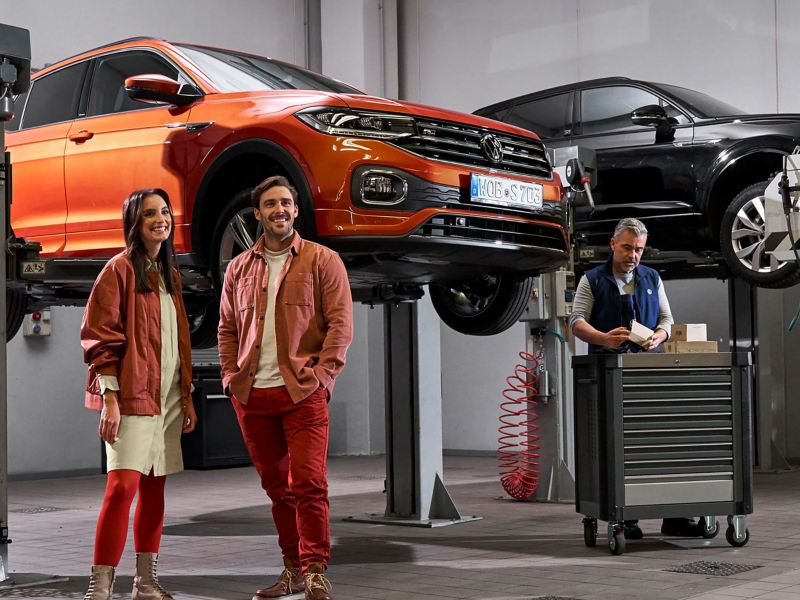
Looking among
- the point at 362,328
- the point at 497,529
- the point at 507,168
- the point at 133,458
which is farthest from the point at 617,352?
the point at 362,328

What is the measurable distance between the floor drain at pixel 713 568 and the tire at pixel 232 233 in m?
2.62

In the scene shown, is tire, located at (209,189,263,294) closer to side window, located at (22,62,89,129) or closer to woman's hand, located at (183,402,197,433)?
woman's hand, located at (183,402,197,433)

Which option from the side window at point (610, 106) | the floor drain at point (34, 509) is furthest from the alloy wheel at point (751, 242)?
the floor drain at point (34, 509)

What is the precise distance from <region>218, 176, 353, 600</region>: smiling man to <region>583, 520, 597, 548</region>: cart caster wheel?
211cm

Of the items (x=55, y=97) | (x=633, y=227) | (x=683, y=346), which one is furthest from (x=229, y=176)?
(x=683, y=346)

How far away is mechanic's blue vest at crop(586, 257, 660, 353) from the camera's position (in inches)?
244

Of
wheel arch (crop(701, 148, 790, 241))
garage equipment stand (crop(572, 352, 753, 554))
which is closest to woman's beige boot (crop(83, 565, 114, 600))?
garage equipment stand (crop(572, 352, 753, 554))

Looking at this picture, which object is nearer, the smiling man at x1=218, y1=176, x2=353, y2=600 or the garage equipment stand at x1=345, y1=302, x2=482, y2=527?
the smiling man at x1=218, y1=176, x2=353, y2=600

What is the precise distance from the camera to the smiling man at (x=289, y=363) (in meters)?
4.44

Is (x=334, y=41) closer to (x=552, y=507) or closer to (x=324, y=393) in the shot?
(x=552, y=507)

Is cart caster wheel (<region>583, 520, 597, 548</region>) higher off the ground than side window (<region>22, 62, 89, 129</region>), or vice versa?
side window (<region>22, 62, 89, 129</region>)

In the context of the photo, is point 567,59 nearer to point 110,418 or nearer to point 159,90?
point 159,90

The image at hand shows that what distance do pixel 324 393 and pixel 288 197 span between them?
0.80m

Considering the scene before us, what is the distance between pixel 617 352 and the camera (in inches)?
243
